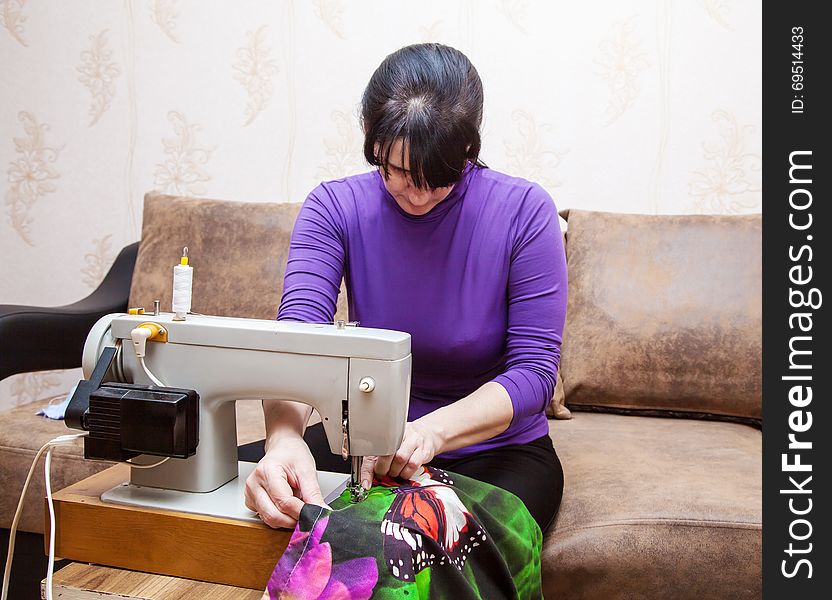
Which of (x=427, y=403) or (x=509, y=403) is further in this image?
(x=427, y=403)

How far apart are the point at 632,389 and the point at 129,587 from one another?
125cm

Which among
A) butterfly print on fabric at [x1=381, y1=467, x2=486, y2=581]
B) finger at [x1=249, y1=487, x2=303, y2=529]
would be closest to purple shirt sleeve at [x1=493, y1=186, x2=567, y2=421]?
butterfly print on fabric at [x1=381, y1=467, x2=486, y2=581]

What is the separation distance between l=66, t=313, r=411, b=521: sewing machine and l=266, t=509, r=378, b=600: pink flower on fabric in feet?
0.34

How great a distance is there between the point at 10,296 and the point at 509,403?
1.95 m

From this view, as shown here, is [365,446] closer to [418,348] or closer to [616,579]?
[418,348]

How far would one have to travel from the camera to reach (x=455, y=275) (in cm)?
131

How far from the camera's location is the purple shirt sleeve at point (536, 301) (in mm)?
1255

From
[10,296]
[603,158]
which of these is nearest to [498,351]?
[603,158]

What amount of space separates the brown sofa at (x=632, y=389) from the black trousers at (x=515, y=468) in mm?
68

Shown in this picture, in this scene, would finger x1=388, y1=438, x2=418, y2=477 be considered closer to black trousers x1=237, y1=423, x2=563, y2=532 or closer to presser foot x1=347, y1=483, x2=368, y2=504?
presser foot x1=347, y1=483, x2=368, y2=504

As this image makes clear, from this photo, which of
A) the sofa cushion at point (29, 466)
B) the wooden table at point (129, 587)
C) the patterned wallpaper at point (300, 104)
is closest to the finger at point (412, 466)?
the wooden table at point (129, 587)
